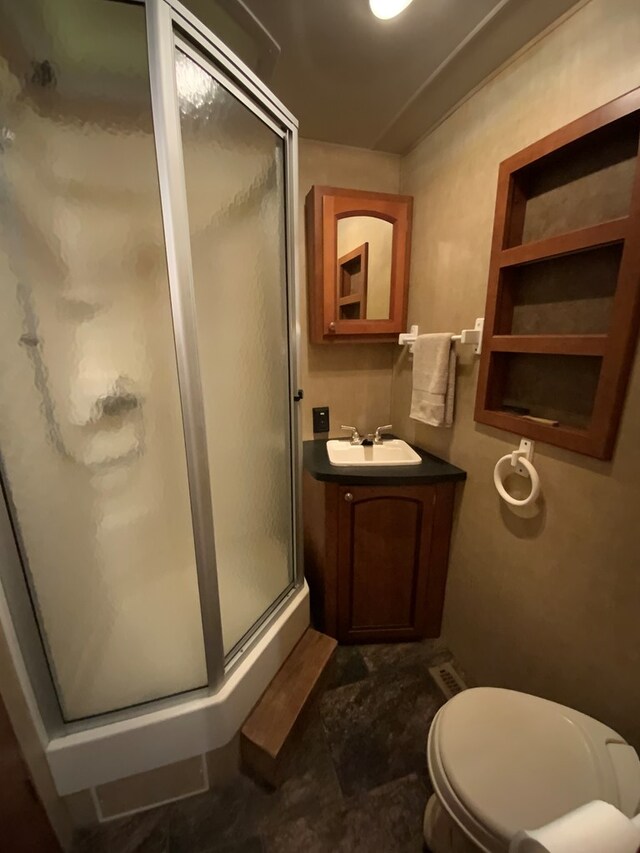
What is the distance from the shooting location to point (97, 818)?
99cm

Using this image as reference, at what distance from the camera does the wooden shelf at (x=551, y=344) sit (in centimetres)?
88

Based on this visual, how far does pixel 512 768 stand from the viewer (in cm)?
77

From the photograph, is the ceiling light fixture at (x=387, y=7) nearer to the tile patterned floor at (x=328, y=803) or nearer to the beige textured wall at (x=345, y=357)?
the beige textured wall at (x=345, y=357)

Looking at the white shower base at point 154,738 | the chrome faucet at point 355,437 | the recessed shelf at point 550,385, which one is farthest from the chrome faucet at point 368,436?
the white shower base at point 154,738

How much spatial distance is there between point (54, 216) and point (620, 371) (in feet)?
4.99

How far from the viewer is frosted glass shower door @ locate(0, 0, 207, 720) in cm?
79

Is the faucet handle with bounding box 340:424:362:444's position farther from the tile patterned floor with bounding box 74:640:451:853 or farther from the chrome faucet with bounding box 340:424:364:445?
the tile patterned floor with bounding box 74:640:451:853

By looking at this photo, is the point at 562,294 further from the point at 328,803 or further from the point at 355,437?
the point at 328,803

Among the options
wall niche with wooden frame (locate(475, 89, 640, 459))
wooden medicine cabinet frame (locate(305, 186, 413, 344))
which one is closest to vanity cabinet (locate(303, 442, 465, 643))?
wall niche with wooden frame (locate(475, 89, 640, 459))

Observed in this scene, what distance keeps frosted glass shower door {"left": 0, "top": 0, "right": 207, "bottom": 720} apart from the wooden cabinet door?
2.18ft

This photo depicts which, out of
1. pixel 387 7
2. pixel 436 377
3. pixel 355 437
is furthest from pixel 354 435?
pixel 387 7

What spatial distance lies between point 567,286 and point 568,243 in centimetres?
13

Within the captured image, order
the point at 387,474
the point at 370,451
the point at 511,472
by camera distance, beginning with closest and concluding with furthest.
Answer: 1. the point at 511,472
2. the point at 387,474
3. the point at 370,451

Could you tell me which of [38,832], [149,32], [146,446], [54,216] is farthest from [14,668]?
[149,32]
